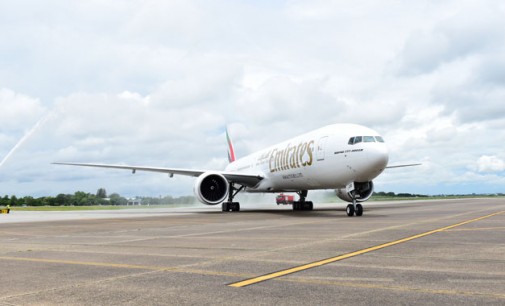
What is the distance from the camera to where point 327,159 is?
23.5 m

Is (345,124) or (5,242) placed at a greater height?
Result: (345,124)

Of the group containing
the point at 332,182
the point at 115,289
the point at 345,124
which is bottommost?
the point at 115,289

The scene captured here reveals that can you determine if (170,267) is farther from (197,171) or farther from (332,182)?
(197,171)

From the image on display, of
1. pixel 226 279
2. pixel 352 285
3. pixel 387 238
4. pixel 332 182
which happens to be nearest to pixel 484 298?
pixel 352 285

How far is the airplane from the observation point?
21.3 m

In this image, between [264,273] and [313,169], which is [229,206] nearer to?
[313,169]

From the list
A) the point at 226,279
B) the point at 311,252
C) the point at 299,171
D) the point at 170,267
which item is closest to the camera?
the point at 226,279

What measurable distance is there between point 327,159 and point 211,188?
9.90 m

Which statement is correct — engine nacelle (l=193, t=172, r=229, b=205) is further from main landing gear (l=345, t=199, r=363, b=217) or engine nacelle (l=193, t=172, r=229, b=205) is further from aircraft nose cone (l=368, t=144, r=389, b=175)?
aircraft nose cone (l=368, t=144, r=389, b=175)

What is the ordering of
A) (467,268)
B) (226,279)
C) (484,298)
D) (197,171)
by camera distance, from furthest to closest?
1. (197,171)
2. (467,268)
3. (226,279)
4. (484,298)

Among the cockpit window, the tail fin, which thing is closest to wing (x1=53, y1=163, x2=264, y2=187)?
the cockpit window

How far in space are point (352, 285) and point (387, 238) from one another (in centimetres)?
573

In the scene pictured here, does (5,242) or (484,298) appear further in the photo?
(5,242)

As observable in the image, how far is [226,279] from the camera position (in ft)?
19.4
